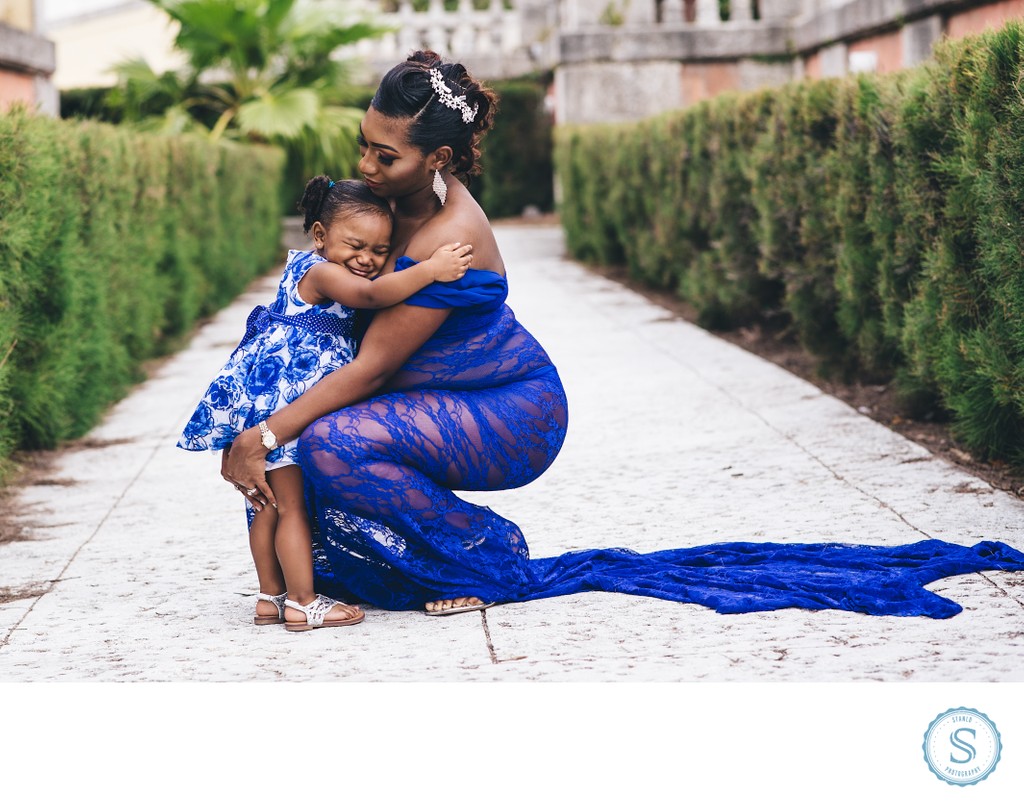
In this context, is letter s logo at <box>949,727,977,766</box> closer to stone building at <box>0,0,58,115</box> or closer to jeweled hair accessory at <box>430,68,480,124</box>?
jeweled hair accessory at <box>430,68,480,124</box>

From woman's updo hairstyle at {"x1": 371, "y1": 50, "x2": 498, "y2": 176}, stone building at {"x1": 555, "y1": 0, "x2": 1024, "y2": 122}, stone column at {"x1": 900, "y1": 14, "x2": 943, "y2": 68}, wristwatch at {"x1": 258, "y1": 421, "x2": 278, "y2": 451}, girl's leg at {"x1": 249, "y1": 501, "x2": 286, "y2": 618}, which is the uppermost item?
stone building at {"x1": 555, "y1": 0, "x2": 1024, "y2": 122}

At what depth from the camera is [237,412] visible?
11.9 feet

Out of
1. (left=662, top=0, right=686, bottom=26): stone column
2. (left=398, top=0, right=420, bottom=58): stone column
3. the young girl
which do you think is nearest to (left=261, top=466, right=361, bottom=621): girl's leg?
the young girl

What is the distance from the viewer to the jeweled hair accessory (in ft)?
12.0

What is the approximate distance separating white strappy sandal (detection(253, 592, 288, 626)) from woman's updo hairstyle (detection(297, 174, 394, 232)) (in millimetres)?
1022

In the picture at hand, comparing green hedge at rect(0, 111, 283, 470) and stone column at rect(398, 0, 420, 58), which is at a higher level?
stone column at rect(398, 0, 420, 58)

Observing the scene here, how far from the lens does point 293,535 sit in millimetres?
Result: 3633

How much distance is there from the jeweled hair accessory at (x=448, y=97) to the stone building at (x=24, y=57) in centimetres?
900

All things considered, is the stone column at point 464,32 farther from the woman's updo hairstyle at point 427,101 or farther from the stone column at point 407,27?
the woman's updo hairstyle at point 427,101

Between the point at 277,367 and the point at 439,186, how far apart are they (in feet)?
2.19

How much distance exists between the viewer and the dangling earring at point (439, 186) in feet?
12.3

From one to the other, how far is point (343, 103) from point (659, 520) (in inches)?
671

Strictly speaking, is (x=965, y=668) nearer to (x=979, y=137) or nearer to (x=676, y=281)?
(x=979, y=137)

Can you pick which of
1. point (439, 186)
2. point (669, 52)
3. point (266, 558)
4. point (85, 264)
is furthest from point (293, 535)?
point (669, 52)
